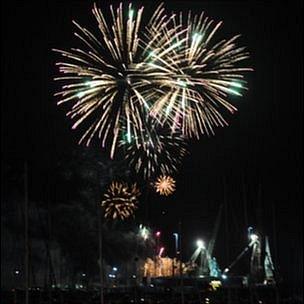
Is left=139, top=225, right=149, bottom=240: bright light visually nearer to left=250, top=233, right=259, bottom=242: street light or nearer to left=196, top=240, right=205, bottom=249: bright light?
left=196, top=240, right=205, bottom=249: bright light

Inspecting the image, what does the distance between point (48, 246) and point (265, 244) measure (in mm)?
28130

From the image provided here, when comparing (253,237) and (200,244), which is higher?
(253,237)

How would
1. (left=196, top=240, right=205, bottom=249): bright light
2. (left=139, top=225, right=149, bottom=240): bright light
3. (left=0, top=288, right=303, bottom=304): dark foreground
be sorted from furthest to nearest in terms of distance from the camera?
1. (left=196, top=240, right=205, bottom=249): bright light
2. (left=139, top=225, right=149, bottom=240): bright light
3. (left=0, top=288, right=303, bottom=304): dark foreground

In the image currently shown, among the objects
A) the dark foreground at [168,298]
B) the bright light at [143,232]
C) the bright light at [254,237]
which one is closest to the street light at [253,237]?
the bright light at [254,237]

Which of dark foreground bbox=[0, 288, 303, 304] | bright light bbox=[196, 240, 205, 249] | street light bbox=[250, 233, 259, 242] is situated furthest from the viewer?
bright light bbox=[196, 240, 205, 249]

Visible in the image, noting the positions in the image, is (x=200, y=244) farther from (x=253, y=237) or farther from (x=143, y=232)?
(x=143, y=232)

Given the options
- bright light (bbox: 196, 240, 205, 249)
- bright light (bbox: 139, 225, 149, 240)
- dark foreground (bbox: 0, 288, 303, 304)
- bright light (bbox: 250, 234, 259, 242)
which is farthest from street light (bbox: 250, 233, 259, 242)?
bright light (bbox: 139, 225, 149, 240)

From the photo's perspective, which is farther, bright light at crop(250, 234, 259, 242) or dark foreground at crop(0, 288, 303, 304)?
bright light at crop(250, 234, 259, 242)

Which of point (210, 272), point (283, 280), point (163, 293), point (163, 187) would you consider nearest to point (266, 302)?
point (163, 293)

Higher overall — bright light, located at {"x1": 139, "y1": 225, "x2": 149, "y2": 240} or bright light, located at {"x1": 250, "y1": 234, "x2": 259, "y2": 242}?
bright light, located at {"x1": 139, "y1": 225, "x2": 149, "y2": 240}

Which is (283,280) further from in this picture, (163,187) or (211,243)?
(163,187)

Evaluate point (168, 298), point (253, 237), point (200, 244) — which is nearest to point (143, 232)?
point (253, 237)

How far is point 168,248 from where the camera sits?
327 feet

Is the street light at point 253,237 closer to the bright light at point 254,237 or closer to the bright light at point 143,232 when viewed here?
the bright light at point 254,237
